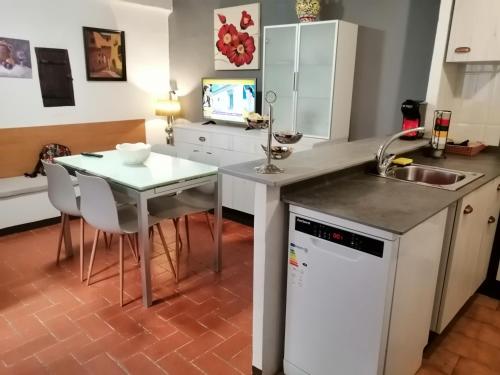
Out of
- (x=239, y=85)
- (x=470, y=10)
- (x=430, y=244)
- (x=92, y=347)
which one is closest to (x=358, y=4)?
(x=470, y=10)

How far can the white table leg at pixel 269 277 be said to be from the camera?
1.63 metres

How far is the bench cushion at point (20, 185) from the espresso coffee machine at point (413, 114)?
9.66ft

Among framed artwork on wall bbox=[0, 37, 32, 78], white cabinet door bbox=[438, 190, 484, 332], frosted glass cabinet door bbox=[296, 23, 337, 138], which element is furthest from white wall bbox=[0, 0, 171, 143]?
white cabinet door bbox=[438, 190, 484, 332]

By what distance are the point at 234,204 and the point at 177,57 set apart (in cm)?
219

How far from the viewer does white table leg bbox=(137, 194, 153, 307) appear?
7.59ft

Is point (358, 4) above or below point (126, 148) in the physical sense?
above

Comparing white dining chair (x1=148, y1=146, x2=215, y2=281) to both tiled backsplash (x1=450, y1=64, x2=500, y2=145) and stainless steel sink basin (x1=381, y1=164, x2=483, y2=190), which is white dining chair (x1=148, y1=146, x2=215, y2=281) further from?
tiled backsplash (x1=450, y1=64, x2=500, y2=145)

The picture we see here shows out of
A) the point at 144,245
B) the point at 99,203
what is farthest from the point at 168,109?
the point at 144,245

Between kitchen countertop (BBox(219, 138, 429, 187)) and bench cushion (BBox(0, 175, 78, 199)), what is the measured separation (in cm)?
248

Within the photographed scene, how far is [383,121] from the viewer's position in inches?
128

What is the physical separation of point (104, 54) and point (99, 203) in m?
2.54

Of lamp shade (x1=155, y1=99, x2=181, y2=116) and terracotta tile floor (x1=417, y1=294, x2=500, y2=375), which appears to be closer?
terracotta tile floor (x1=417, y1=294, x2=500, y2=375)

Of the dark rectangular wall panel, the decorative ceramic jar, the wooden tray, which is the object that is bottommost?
the wooden tray

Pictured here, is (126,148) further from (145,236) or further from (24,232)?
(24,232)
